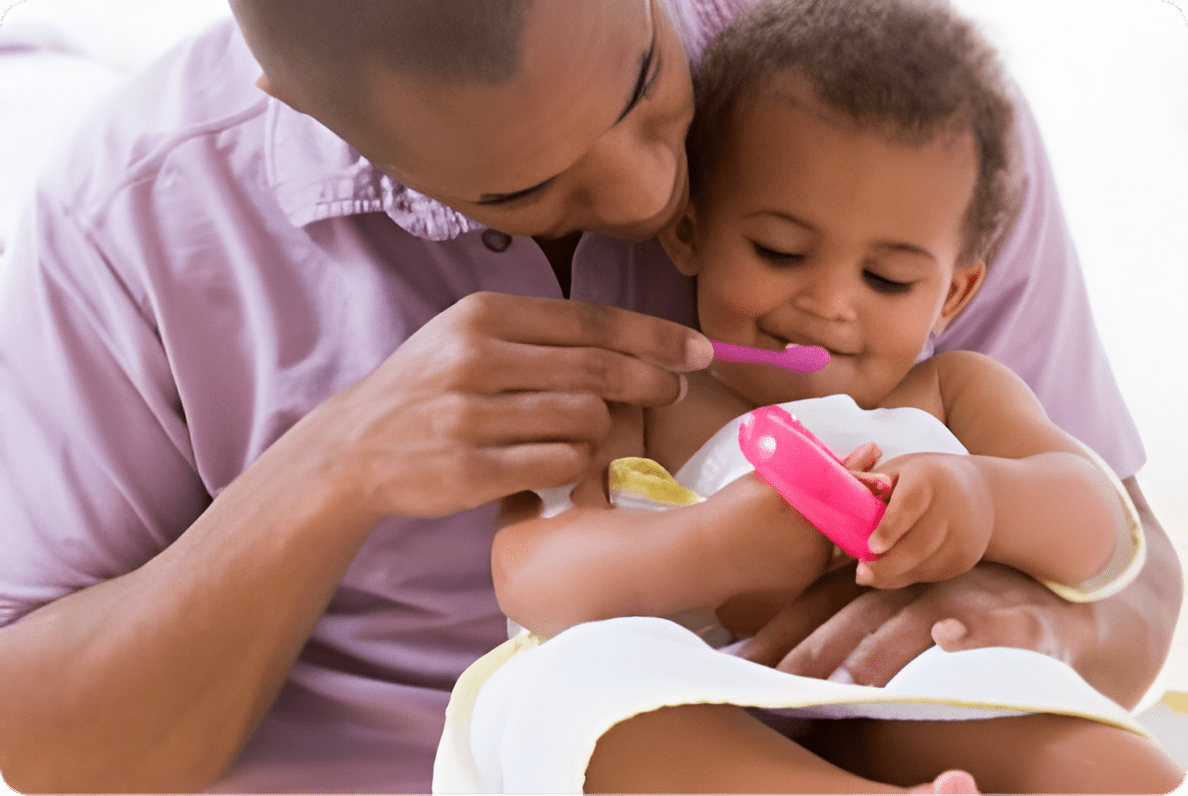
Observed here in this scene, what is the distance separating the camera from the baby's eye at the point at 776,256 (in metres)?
0.65

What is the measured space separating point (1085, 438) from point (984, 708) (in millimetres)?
371

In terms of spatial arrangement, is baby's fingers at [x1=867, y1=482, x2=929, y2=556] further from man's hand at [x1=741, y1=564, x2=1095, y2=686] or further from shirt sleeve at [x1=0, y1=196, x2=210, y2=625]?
shirt sleeve at [x1=0, y1=196, x2=210, y2=625]

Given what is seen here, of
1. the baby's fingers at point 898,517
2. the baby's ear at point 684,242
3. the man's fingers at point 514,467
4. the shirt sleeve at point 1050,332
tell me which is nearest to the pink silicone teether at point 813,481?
the baby's fingers at point 898,517

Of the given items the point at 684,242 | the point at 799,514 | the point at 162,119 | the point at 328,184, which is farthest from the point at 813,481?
the point at 162,119

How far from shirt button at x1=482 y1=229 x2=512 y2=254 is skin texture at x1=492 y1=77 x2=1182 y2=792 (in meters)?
0.11

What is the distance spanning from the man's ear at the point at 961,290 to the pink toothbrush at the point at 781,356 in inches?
4.9

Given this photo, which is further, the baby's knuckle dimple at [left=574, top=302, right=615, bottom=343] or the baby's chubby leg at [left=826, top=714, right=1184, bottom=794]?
the baby's knuckle dimple at [left=574, top=302, right=615, bottom=343]

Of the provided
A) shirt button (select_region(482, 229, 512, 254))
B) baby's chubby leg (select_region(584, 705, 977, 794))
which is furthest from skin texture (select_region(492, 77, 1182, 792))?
shirt button (select_region(482, 229, 512, 254))

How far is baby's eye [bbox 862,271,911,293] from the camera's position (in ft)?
2.13

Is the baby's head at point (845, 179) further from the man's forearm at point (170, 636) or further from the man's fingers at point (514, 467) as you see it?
the man's forearm at point (170, 636)

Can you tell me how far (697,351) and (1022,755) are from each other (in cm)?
27

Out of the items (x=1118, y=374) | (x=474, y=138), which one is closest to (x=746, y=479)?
(x=474, y=138)

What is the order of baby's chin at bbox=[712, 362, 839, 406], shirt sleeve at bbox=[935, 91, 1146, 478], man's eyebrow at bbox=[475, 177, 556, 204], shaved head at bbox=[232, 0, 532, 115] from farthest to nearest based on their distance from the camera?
Result: shirt sleeve at bbox=[935, 91, 1146, 478] → baby's chin at bbox=[712, 362, 839, 406] → man's eyebrow at bbox=[475, 177, 556, 204] → shaved head at bbox=[232, 0, 532, 115]

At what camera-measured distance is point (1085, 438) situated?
0.80 meters
